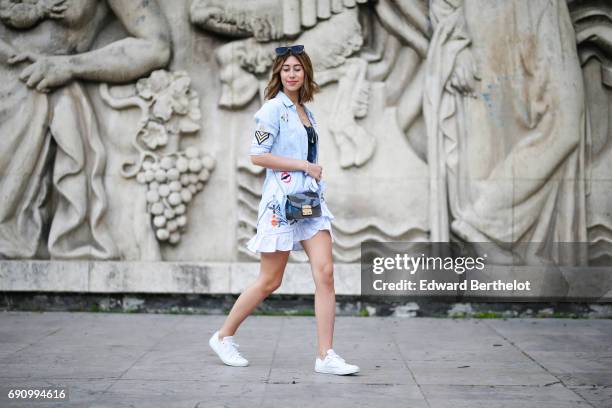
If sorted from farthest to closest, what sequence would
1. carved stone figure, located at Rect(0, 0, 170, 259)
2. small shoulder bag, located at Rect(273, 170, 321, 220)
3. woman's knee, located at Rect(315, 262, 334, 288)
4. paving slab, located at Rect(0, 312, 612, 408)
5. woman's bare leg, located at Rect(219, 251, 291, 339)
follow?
carved stone figure, located at Rect(0, 0, 170, 259) < woman's bare leg, located at Rect(219, 251, 291, 339) < woman's knee, located at Rect(315, 262, 334, 288) < small shoulder bag, located at Rect(273, 170, 321, 220) < paving slab, located at Rect(0, 312, 612, 408)

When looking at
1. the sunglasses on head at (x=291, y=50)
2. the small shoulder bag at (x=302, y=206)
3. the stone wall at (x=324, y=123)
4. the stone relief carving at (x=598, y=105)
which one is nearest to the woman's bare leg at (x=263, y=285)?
the small shoulder bag at (x=302, y=206)

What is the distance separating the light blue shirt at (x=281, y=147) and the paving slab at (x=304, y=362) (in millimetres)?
903

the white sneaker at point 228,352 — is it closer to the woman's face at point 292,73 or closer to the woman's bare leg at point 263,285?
the woman's bare leg at point 263,285

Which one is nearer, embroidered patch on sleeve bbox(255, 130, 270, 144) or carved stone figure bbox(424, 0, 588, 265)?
embroidered patch on sleeve bbox(255, 130, 270, 144)

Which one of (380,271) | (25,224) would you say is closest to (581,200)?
(380,271)

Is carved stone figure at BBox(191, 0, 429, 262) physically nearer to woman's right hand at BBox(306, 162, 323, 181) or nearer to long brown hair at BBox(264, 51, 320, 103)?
long brown hair at BBox(264, 51, 320, 103)

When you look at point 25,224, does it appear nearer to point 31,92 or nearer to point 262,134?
point 31,92

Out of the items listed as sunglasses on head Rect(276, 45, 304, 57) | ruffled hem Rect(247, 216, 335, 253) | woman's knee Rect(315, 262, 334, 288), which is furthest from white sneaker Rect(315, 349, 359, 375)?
sunglasses on head Rect(276, 45, 304, 57)

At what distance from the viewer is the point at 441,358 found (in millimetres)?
4969

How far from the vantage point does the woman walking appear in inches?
173

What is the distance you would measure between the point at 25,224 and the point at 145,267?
3.60ft

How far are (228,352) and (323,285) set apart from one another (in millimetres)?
720

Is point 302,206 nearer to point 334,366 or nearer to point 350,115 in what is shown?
point 334,366

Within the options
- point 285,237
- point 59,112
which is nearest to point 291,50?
point 285,237
